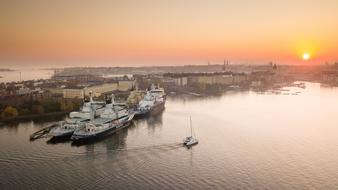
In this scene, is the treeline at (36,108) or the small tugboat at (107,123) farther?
the treeline at (36,108)

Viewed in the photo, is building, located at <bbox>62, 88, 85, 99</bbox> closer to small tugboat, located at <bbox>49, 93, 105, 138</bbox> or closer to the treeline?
the treeline

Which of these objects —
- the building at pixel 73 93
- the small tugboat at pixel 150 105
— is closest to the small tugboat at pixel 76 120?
the small tugboat at pixel 150 105

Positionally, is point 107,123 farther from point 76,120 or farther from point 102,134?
point 76,120

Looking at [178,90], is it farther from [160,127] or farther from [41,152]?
[41,152]

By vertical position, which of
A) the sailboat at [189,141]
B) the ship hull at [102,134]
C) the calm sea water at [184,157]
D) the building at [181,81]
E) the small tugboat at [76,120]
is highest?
the building at [181,81]

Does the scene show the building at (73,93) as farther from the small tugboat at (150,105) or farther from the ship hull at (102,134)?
the ship hull at (102,134)
